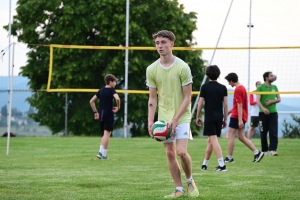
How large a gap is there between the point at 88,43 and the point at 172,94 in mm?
35083

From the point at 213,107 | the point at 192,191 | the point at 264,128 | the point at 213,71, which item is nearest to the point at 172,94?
the point at 192,191

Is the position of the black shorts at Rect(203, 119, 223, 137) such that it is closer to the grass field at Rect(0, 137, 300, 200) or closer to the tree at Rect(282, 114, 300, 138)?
the grass field at Rect(0, 137, 300, 200)

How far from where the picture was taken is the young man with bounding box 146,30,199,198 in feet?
27.6

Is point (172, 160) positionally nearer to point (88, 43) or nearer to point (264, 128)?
point (264, 128)

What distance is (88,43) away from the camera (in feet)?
142

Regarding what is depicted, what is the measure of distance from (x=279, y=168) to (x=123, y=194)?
478 cm

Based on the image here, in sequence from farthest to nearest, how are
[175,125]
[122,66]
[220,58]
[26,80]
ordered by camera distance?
1. [26,80]
2. [122,66]
3. [220,58]
4. [175,125]

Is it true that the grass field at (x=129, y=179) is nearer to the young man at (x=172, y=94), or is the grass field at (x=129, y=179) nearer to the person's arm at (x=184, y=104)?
the young man at (x=172, y=94)

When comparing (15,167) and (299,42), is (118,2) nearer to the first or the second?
(299,42)

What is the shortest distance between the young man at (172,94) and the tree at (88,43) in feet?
99.9

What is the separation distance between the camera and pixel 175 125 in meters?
8.43

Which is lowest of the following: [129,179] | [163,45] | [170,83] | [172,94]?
[129,179]

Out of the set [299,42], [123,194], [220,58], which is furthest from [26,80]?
[123,194]

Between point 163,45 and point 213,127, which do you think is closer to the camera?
point 163,45
